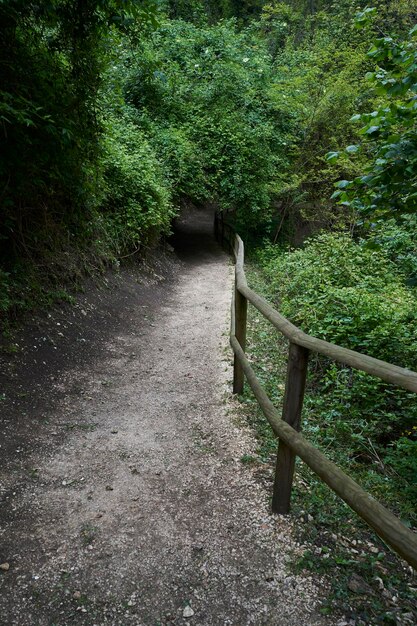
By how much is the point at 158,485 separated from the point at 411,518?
2.06 metres

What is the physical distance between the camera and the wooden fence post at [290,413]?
8.13ft

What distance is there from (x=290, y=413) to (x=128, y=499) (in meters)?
1.44

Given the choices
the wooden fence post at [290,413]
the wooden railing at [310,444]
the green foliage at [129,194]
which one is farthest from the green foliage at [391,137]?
the green foliage at [129,194]

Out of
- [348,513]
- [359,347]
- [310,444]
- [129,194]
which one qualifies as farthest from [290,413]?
[129,194]

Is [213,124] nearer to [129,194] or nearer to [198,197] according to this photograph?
[198,197]

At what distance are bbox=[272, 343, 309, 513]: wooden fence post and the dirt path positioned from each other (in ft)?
0.52

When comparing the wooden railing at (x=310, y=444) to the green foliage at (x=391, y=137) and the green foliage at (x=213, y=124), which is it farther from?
the green foliage at (x=213, y=124)

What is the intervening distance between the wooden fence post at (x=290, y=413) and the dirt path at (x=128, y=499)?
158mm

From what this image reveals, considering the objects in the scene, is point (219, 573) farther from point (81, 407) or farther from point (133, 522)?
point (81, 407)

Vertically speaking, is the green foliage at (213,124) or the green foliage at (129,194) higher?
the green foliage at (213,124)

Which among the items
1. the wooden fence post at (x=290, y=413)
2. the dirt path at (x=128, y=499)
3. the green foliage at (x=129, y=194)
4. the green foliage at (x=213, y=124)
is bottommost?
the dirt path at (x=128, y=499)

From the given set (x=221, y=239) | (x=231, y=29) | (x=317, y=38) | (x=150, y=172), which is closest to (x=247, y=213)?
(x=221, y=239)

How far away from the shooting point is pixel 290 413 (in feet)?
8.55

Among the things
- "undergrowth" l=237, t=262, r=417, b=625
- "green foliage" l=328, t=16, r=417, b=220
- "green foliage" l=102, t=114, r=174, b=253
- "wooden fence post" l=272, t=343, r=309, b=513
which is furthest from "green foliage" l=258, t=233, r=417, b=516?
"green foliage" l=102, t=114, r=174, b=253
